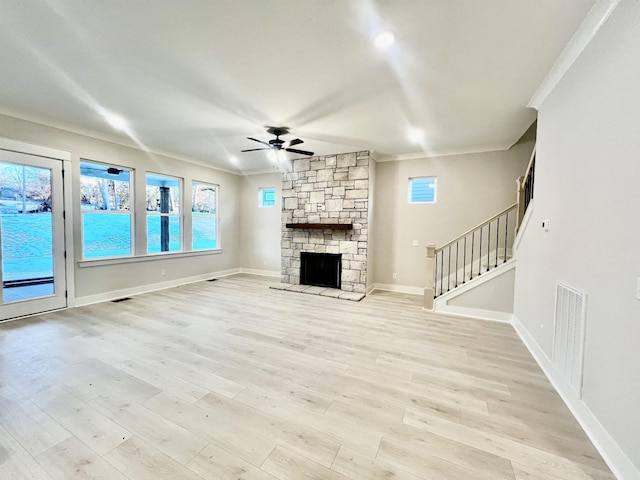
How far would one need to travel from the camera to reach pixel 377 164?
584 centimetres

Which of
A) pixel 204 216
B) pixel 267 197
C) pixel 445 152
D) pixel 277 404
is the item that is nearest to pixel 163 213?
pixel 204 216

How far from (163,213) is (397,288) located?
5436 millimetres

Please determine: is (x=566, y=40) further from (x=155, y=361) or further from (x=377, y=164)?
(x=155, y=361)

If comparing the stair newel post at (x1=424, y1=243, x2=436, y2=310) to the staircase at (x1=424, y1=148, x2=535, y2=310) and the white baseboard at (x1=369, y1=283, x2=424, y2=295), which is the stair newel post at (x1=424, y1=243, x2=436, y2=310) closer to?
the staircase at (x1=424, y1=148, x2=535, y2=310)

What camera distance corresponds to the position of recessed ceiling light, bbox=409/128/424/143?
164 inches

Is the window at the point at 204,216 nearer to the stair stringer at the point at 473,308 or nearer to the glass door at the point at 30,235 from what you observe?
the glass door at the point at 30,235

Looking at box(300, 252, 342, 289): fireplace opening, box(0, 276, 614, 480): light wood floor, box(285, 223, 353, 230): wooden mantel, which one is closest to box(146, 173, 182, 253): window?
box(0, 276, 614, 480): light wood floor

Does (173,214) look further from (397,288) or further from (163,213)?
(397,288)

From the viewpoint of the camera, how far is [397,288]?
575 centimetres

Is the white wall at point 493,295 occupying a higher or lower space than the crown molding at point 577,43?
A: lower

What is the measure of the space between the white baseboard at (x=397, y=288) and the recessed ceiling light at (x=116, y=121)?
533 centimetres

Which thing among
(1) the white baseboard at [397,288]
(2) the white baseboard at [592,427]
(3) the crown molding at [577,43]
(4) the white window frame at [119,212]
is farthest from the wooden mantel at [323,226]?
(2) the white baseboard at [592,427]

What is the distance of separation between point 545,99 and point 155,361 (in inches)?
197

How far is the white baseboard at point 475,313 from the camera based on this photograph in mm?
3881
